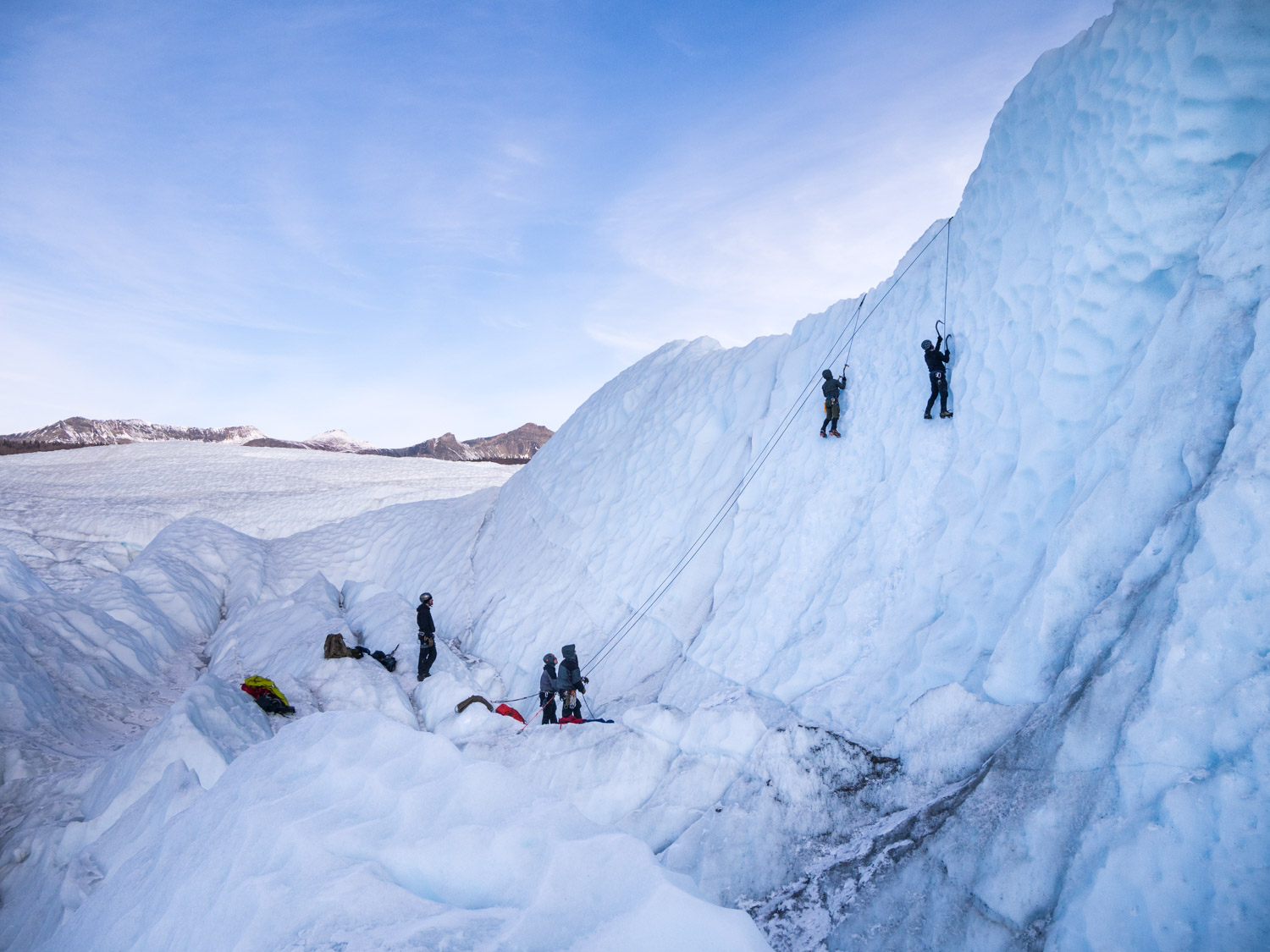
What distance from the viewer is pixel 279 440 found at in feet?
200

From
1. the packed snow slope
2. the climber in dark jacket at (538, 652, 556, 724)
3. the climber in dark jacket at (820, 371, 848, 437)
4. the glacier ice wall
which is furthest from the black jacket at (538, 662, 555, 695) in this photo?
the packed snow slope

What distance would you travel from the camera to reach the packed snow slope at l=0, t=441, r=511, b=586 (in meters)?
18.9

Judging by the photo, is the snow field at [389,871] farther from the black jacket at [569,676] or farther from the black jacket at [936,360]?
the black jacket at [936,360]

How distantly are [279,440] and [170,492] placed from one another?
40.7m

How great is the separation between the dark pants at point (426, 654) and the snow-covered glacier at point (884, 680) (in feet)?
1.45

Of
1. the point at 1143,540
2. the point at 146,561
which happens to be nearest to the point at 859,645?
the point at 1143,540

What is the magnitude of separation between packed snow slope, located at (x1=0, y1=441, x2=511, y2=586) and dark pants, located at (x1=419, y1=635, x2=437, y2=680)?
11.8m

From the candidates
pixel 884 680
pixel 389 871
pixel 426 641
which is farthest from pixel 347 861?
pixel 426 641

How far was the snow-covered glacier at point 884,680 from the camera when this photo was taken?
2990 mm

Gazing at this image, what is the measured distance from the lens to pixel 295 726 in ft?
13.4

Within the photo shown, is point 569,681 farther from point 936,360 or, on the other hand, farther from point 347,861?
point 936,360

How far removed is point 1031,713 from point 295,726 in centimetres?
498

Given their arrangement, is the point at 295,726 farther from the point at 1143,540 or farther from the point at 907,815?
the point at 1143,540

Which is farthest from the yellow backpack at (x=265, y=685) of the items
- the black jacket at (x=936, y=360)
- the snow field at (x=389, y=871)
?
the black jacket at (x=936, y=360)
